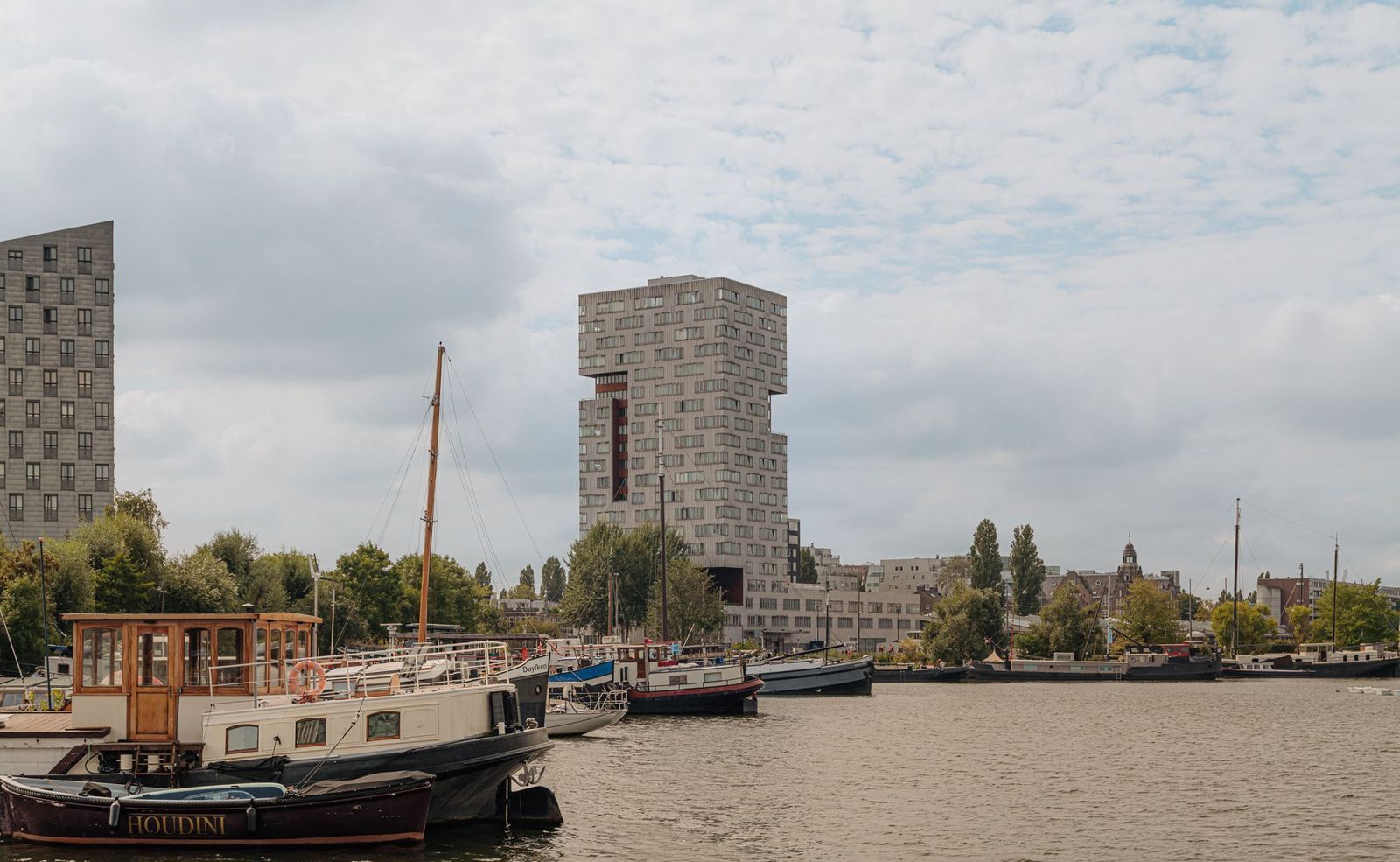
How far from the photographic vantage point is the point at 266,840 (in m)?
36.6

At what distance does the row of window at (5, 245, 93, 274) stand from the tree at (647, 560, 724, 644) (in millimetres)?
71967

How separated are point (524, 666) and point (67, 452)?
8512 centimetres

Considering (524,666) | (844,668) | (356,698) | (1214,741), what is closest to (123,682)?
(356,698)

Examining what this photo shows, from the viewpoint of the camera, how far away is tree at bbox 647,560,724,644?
571 feet

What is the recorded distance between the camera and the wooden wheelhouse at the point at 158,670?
39.5 meters

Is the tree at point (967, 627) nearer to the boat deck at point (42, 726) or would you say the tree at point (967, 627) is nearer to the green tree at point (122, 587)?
the green tree at point (122, 587)

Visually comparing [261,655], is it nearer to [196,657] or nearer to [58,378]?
[196,657]

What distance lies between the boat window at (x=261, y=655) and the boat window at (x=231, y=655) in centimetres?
38

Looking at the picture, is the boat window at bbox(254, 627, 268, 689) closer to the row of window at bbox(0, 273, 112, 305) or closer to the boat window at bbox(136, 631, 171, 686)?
the boat window at bbox(136, 631, 171, 686)

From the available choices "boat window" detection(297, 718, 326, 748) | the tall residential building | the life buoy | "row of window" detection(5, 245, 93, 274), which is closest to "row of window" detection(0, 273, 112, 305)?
the tall residential building

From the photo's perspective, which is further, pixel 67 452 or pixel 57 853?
pixel 67 452

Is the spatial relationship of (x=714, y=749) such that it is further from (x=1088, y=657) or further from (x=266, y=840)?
(x=1088, y=657)

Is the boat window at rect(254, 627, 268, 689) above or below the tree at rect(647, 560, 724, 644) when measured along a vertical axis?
Result: above

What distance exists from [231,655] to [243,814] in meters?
5.29
